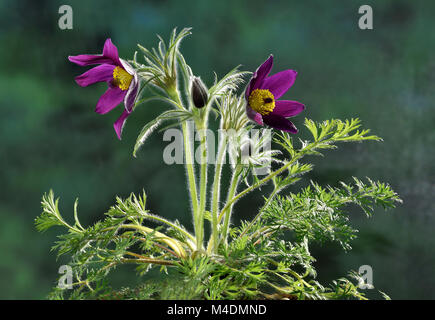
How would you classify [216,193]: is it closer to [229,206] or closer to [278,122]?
[229,206]

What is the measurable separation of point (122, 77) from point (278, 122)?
1.10 ft

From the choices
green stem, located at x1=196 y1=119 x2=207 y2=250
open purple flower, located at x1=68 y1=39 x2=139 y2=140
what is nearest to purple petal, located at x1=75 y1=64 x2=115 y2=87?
open purple flower, located at x1=68 y1=39 x2=139 y2=140

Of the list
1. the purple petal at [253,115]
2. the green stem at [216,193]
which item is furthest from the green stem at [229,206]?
the purple petal at [253,115]

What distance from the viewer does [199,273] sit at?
2.37ft

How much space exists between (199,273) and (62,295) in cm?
25

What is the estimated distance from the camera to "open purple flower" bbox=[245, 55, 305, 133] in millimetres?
837

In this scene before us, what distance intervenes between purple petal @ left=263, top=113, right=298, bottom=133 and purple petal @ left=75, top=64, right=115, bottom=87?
34 cm

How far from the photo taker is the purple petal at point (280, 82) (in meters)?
0.89

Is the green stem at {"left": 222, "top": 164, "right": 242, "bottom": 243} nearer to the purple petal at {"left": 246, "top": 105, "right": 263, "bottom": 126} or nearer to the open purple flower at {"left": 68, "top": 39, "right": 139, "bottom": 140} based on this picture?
the purple petal at {"left": 246, "top": 105, "right": 263, "bottom": 126}

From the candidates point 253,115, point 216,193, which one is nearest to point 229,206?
point 216,193

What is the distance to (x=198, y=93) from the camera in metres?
0.81
